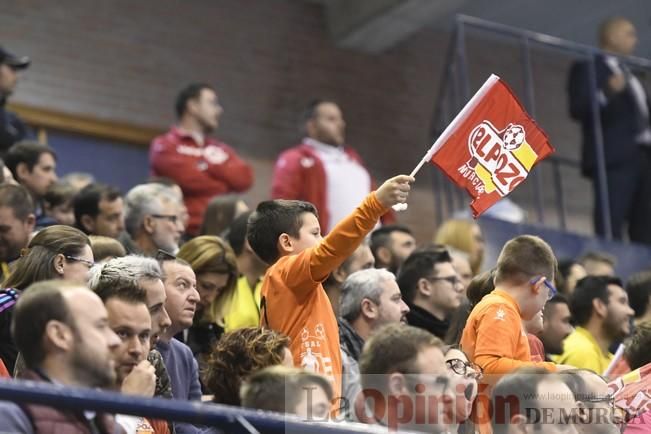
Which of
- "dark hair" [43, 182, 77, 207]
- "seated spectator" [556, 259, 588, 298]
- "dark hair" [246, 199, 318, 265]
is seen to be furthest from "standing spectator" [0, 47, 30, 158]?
"dark hair" [246, 199, 318, 265]

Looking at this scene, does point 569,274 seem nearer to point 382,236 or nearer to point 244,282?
point 382,236

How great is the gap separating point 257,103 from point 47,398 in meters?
8.73

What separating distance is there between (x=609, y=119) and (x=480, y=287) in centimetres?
489

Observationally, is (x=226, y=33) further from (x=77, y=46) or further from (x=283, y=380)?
(x=283, y=380)

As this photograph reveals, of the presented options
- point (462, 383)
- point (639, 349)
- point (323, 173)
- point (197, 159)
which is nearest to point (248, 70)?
point (323, 173)

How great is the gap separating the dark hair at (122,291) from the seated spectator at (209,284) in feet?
5.55

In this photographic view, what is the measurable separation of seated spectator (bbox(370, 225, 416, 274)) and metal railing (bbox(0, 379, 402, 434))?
4.26 meters

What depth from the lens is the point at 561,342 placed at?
7.18 meters

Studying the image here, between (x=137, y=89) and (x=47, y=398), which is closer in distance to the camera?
(x=47, y=398)

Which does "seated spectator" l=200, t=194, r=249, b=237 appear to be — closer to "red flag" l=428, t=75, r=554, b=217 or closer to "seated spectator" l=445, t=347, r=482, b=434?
"red flag" l=428, t=75, r=554, b=217

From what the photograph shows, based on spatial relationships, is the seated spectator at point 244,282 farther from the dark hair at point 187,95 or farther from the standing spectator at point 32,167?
the dark hair at point 187,95


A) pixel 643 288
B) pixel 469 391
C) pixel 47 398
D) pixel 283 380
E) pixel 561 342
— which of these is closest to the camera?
pixel 47 398

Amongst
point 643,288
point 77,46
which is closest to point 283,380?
point 643,288

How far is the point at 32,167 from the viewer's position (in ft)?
26.4
